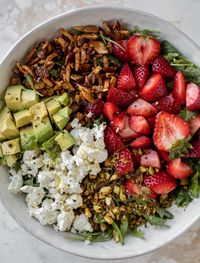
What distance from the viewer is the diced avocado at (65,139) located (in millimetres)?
1664

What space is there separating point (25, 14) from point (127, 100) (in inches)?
19.7

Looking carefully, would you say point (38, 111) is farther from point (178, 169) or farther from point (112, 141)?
point (178, 169)

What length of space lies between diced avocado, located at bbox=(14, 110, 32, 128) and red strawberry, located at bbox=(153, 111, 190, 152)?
1.29ft

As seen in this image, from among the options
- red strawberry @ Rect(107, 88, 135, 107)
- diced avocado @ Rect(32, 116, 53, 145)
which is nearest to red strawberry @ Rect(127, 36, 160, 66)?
red strawberry @ Rect(107, 88, 135, 107)

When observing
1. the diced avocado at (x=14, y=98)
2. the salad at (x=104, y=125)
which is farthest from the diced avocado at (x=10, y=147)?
the diced avocado at (x=14, y=98)

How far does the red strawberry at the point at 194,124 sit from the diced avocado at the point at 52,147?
0.42m

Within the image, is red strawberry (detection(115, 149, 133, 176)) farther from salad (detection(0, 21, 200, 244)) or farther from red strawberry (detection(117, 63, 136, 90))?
red strawberry (detection(117, 63, 136, 90))

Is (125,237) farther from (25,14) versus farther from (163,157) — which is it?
(25,14)

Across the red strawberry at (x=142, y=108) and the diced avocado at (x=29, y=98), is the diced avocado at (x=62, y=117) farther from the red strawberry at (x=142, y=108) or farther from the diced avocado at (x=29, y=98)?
the red strawberry at (x=142, y=108)

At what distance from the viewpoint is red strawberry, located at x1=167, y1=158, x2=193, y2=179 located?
1657mm

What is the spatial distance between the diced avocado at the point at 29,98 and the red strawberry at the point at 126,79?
0.26 m

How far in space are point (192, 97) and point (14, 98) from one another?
0.55 metres

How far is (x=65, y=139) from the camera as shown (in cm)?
167

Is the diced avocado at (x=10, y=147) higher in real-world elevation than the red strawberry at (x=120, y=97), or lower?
lower
